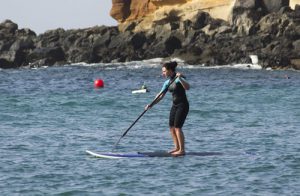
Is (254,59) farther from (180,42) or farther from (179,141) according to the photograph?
(179,141)

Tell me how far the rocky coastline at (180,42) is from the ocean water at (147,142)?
22.4 metres

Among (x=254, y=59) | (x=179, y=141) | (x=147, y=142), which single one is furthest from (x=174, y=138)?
(x=254, y=59)

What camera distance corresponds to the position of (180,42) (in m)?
75.6

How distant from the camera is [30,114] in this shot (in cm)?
3061

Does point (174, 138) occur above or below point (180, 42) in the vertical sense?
→ below

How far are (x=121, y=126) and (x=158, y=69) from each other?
39.9 metres

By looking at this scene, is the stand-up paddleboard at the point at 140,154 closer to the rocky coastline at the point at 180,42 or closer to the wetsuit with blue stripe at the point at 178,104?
the wetsuit with blue stripe at the point at 178,104

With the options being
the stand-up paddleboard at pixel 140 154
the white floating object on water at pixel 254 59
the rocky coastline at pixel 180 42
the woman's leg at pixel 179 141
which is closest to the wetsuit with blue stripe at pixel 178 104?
the woman's leg at pixel 179 141

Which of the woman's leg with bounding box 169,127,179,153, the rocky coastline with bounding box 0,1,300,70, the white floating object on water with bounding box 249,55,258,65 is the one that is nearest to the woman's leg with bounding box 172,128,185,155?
the woman's leg with bounding box 169,127,179,153

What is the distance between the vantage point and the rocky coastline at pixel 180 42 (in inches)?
2611

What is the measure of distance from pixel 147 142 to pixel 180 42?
54.1 m

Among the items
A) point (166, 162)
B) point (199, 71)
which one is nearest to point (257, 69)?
point (199, 71)

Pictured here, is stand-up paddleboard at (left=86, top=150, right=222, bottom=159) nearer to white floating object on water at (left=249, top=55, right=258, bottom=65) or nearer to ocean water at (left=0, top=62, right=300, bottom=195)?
ocean water at (left=0, top=62, right=300, bottom=195)

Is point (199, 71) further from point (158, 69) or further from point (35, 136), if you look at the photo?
point (35, 136)
